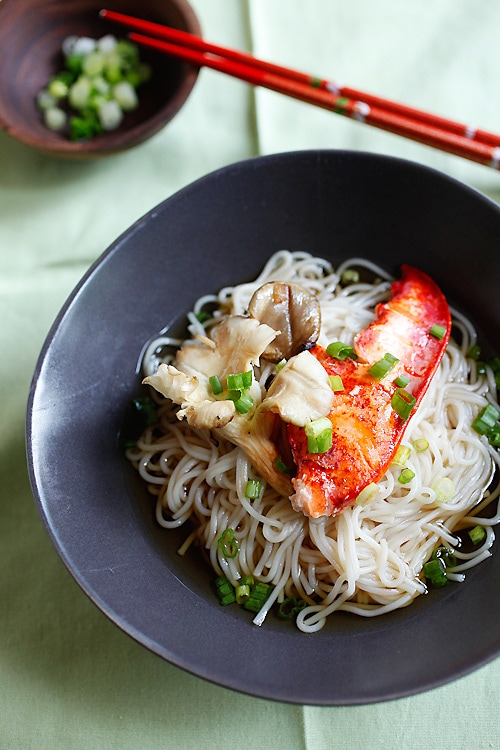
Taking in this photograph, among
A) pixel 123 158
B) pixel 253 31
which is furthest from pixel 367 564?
pixel 253 31

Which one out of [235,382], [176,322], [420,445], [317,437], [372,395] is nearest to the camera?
→ [317,437]

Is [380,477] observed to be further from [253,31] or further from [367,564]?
[253,31]

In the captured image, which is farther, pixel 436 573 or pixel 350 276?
pixel 350 276

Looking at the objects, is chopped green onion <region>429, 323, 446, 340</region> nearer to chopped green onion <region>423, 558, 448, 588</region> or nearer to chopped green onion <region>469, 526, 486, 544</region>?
chopped green onion <region>469, 526, 486, 544</region>

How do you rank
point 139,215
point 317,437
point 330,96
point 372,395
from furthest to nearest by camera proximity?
point 139,215
point 330,96
point 372,395
point 317,437

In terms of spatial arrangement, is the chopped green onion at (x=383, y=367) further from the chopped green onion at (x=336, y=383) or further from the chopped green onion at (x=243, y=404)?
the chopped green onion at (x=243, y=404)

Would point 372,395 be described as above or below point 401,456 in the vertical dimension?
above

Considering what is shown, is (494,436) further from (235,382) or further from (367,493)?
(235,382)

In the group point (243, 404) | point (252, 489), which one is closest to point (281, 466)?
point (252, 489)
